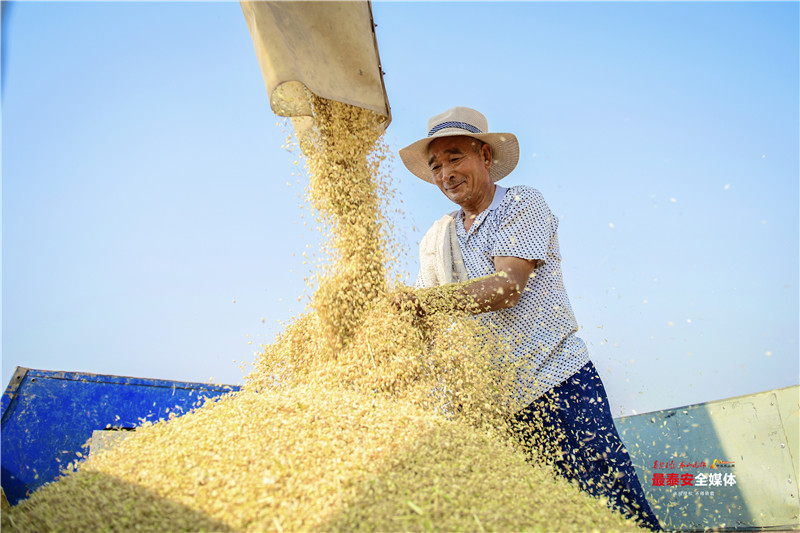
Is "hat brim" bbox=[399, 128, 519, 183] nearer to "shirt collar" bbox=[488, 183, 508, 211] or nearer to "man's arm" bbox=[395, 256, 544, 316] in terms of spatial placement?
"shirt collar" bbox=[488, 183, 508, 211]

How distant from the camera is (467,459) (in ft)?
5.17

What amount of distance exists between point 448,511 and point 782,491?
3.19 meters

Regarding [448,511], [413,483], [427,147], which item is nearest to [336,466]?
[413,483]

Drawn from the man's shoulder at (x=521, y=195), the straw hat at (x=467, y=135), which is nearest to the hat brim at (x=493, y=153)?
the straw hat at (x=467, y=135)

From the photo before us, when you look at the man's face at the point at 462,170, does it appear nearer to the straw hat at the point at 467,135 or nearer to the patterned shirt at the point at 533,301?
the straw hat at the point at 467,135

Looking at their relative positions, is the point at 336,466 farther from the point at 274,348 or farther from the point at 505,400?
the point at 274,348

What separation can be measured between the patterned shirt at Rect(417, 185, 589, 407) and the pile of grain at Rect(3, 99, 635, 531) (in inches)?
6.0

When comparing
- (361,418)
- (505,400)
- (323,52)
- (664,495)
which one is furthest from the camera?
(664,495)

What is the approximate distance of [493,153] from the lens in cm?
293

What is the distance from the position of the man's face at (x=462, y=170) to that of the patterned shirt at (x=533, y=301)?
0.17m

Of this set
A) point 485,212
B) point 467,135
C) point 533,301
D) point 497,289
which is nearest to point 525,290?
point 533,301

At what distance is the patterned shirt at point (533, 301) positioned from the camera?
7.51 ft

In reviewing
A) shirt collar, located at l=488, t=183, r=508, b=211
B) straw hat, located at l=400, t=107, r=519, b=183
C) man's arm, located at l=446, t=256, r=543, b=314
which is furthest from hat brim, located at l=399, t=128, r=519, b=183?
man's arm, located at l=446, t=256, r=543, b=314

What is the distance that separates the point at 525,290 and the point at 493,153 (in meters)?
0.90
